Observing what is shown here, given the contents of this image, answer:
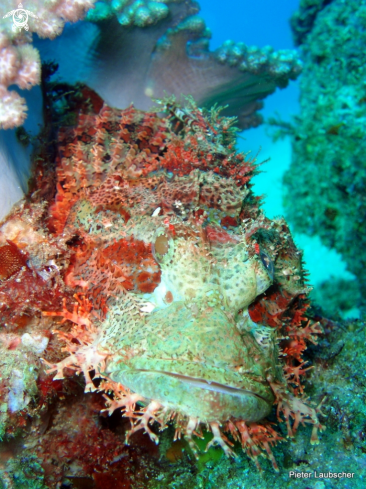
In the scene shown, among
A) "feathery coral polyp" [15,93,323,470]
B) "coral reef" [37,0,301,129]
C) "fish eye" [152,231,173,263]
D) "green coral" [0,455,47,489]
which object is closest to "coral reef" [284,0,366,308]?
"coral reef" [37,0,301,129]

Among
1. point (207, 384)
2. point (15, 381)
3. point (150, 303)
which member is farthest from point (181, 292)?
point (15, 381)

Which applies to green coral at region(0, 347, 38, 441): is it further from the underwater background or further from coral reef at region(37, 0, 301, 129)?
coral reef at region(37, 0, 301, 129)

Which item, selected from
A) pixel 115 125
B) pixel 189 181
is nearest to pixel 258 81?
pixel 115 125

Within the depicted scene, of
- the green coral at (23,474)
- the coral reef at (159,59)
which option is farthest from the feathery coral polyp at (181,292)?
the coral reef at (159,59)

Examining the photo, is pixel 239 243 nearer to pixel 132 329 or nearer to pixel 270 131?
pixel 132 329

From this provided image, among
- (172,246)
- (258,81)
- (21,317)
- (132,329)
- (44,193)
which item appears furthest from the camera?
(258,81)
